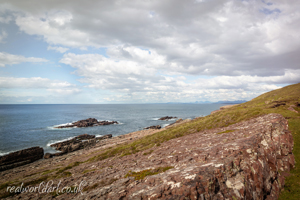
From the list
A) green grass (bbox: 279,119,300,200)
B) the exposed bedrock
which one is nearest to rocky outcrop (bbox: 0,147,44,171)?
the exposed bedrock

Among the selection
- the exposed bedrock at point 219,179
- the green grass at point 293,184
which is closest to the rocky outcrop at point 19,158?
the exposed bedrock at point 219,179

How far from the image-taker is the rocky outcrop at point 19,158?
48.4 m

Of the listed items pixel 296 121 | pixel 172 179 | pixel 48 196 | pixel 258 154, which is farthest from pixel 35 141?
pixel 296 121

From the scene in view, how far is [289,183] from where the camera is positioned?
16453 mm

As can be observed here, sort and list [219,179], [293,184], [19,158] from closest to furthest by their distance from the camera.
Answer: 1. [219,179]
2. [293,184]
3. [19,158]

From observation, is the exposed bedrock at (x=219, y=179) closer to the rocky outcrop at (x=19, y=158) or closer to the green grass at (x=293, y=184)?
the green grass at (x=293, y=184)

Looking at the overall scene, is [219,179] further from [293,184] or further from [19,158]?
[19,158]

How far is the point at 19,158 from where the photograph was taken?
52.9 m

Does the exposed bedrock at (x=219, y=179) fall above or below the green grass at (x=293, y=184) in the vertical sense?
above

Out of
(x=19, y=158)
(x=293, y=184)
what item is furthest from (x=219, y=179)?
(x=19, y=158)

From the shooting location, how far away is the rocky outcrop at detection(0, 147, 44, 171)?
159 ft

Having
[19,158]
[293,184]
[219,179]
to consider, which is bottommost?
[19,158]

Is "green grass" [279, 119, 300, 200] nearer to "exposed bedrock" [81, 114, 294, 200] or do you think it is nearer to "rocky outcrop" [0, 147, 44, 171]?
"exposed bedrock" [81, 114, 294, 200]

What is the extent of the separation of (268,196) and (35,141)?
94.5 meters
